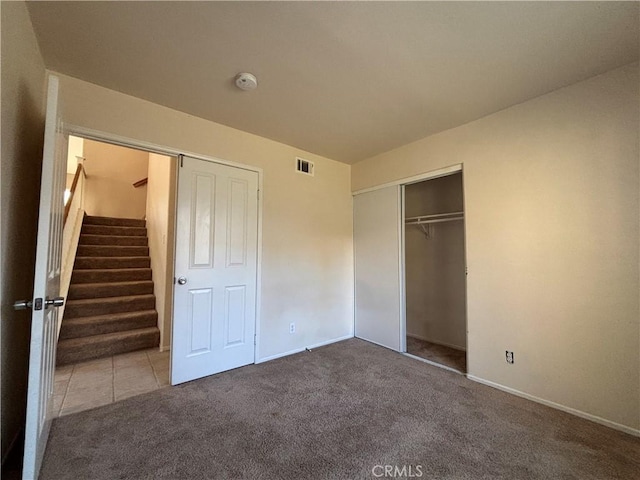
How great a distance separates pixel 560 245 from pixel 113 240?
5770 millimetres

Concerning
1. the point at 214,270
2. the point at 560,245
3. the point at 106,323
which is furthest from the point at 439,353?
the point at 106,323

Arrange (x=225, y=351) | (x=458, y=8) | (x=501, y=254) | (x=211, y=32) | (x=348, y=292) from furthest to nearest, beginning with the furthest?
(x=348, y=292) < (x=225, y=351) < (x=501, y=254) < (x=211, y=32) < (x=458, y=8)

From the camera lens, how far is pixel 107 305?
3.42 meters

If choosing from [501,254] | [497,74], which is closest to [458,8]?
[497,74]

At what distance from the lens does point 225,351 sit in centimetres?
267

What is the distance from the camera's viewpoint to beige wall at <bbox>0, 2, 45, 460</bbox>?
1.28m

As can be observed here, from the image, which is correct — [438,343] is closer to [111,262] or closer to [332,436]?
[332,436]

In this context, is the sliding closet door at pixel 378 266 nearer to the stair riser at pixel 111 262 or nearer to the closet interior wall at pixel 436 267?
the closet interior wall at pixel 436 267

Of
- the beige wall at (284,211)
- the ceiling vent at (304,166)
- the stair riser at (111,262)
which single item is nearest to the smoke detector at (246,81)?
the beige wall at (284,211)

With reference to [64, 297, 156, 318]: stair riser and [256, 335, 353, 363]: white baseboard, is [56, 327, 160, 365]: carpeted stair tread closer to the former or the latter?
[64, 297, 156, 318]: stair riser

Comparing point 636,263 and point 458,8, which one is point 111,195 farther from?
point 636,263

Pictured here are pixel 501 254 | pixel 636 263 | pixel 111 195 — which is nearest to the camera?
pixel 636 263

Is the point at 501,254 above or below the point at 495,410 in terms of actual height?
above

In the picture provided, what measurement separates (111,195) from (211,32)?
579 cm
